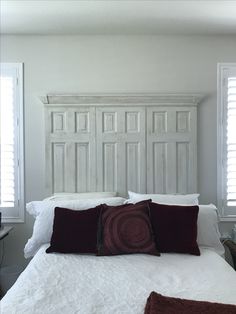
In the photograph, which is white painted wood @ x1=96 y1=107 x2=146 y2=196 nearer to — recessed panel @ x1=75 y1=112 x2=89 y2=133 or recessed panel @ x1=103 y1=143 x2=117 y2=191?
recessed panel @ x1=103 y1=143 x2=117 y2=191

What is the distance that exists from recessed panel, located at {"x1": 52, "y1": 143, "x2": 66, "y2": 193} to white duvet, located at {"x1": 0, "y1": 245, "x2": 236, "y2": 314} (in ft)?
2.98

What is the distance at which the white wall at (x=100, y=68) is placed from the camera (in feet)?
11.0

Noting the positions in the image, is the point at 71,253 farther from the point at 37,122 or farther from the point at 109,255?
the point at 37,122

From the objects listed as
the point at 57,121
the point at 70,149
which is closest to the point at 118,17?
the point at 57,121

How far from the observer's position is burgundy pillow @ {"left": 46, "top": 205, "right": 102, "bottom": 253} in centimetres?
250

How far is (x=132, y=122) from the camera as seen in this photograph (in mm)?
3344

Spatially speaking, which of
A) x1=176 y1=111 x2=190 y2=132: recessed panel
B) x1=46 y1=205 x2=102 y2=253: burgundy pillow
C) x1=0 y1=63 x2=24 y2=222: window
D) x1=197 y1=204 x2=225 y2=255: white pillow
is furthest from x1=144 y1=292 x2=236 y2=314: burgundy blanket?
x1=0 y1=63 x2=24 y2=222: window

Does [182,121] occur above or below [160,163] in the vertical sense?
above

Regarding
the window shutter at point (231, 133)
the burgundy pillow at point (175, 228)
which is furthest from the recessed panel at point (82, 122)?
the window shutter at point (231, 133)

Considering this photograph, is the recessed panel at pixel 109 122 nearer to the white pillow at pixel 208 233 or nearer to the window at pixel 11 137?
the window at pixel 11 137

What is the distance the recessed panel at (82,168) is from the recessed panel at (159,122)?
27.4 inches

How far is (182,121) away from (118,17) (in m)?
1.15

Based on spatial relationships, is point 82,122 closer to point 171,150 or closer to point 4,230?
point 171,150

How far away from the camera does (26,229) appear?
133 inches
